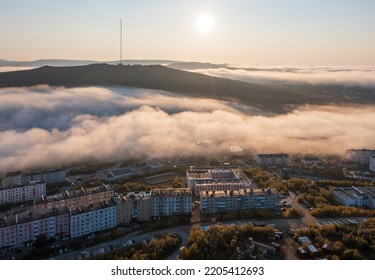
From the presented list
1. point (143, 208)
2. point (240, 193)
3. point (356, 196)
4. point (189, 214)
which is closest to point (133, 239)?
point (143, 208)

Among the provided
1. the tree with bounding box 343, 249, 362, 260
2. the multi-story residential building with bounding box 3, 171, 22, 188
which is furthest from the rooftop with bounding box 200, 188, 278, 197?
the multi-story residential building with bounding box 3, 171, 22, 188

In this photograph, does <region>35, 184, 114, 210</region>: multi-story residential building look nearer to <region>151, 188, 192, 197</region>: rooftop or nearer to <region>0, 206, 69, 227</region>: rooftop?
<region>0, 206, 69, 227</region>: rooftop

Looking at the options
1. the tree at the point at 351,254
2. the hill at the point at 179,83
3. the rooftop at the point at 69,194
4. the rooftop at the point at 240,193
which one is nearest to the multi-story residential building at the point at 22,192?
the rooftop at the point at 69,194

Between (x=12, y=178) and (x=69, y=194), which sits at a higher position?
(x=69, y=194)

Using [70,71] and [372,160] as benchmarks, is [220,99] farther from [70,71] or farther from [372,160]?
[372,160]

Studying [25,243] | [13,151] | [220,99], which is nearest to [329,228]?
[25,243]

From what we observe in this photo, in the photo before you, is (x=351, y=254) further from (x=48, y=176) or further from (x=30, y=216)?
(x=48, y=176)
